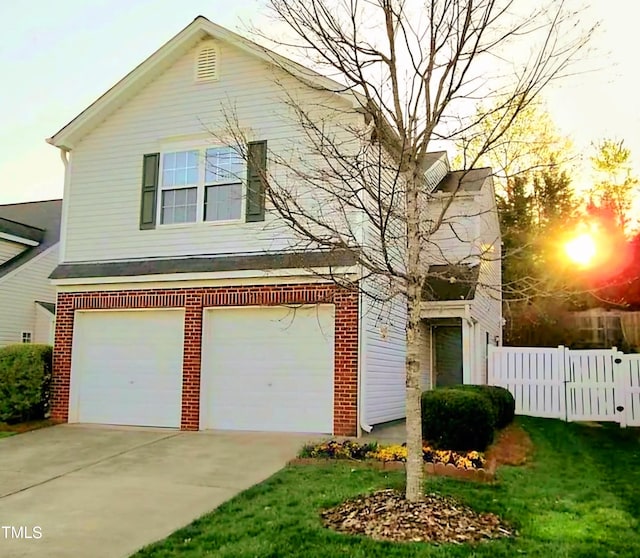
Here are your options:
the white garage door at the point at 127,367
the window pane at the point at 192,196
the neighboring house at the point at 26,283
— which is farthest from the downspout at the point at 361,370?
the neighboring house at the point at 26,283

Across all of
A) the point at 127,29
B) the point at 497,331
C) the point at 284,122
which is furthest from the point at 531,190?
the point at 127,29

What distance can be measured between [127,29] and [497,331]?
44.5 feet

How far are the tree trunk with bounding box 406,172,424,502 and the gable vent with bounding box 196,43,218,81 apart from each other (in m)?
7.64

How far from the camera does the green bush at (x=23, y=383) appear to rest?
1273 cm

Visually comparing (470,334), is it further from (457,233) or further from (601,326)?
(601,326)

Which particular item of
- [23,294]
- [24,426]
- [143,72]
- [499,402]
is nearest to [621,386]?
[499,402]

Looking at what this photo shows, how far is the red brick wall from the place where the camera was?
11.0 m

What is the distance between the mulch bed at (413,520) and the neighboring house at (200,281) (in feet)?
14.7

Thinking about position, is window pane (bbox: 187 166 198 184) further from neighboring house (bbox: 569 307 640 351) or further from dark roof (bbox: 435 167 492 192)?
neighboring house (bbox: 569 307 640 351)

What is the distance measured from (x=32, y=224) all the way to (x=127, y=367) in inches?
476

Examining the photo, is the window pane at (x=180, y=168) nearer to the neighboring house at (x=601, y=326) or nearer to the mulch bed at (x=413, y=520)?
the mulch bed at (x=413, y=520)

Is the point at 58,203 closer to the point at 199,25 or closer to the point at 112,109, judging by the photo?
the point at 112,109

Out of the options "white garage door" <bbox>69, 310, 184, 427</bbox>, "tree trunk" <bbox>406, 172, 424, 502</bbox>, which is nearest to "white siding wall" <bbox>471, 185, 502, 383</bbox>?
"tree trunk" <bbox>406, 172, 424, 502</bbox>

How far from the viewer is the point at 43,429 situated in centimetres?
1241
